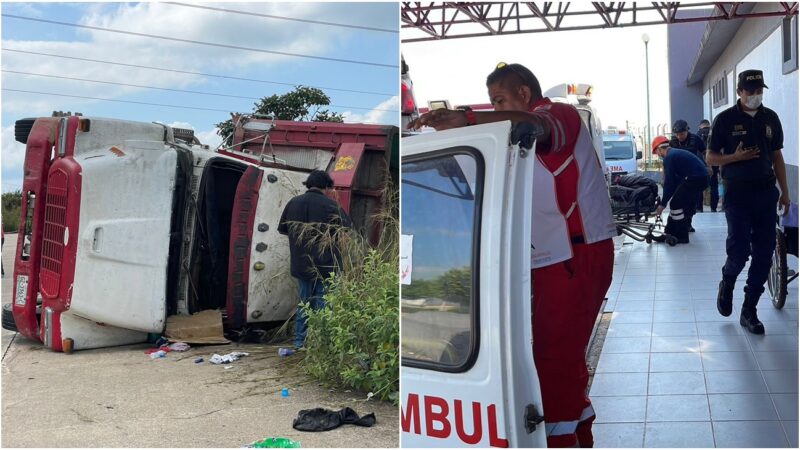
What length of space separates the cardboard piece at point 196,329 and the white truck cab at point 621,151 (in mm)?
14531

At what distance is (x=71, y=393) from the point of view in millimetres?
5281

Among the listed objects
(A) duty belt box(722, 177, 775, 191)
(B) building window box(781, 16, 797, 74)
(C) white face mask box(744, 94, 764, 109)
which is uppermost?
(B) building window box(781, 16, 797, 74)

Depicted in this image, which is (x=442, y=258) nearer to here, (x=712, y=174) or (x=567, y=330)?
(x=567, y=330)

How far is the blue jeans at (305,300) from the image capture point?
635 centimetres

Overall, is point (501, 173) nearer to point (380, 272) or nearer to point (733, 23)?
point (380, 272)

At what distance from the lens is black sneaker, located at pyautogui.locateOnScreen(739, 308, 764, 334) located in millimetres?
5781

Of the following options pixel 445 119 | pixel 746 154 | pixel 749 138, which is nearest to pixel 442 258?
pixel 445 119

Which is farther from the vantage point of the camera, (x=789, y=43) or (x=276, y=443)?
(x=789, y=43)

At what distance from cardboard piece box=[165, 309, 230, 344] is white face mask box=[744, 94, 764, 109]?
424 centimetres

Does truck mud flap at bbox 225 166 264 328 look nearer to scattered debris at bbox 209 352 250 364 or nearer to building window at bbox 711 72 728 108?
scattered debris at bbox 209 352 250 364

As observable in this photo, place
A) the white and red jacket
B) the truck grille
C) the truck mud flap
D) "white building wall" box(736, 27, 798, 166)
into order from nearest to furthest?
the white and red jacket, the truck grille, the truck mud flap, "white building wall" box(736, 27, 798, 166)

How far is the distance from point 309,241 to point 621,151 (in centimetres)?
1547

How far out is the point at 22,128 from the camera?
7.26 metres

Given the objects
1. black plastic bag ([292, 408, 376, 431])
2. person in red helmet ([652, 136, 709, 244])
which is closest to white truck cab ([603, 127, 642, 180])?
person in red helmet ([652, 136, 709, 244])
